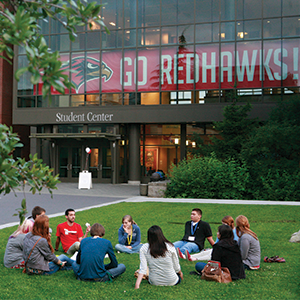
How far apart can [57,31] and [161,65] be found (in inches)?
393

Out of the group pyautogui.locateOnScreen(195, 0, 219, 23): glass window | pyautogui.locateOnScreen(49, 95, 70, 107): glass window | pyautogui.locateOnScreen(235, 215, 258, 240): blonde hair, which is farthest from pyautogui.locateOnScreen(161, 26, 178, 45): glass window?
pyautogui.locateOnScreen(235, 215, 258, 240): blonde hair

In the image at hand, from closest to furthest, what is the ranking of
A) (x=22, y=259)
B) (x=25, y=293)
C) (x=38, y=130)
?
(x=25, y=293) → (x=22, y=259) → (x=38, y=130)

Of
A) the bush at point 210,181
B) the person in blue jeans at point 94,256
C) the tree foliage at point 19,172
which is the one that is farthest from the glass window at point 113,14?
the tree foliage at point 19,172

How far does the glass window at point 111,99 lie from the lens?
3112cm

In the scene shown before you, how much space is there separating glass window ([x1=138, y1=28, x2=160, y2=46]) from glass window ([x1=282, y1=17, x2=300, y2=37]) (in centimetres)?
941

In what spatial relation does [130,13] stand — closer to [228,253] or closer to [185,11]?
[185,11]

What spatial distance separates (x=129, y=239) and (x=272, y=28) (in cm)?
2374

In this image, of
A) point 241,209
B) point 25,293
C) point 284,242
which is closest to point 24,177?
point 25,293

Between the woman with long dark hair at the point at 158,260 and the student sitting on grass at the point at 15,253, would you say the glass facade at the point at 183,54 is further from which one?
the woman with long dark hair at the point at 158,260

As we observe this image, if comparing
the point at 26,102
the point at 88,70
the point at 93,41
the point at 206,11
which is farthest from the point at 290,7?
the point at 26,102

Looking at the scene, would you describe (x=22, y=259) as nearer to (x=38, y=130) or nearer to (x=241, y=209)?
(x=241, y=209)

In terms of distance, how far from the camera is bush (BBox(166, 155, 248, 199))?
19.8 m

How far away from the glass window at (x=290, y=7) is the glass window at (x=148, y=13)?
944 centimetres

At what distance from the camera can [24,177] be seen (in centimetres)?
314
